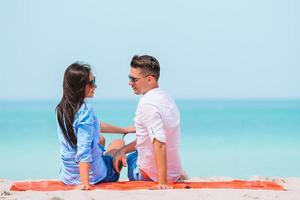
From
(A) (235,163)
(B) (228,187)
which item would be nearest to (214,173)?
(A) (235,163)

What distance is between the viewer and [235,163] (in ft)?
46.5

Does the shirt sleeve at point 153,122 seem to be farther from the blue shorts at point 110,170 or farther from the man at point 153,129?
the blue shorts at point 110,170

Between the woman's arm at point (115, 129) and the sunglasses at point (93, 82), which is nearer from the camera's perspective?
the sunglasses at point (93, 82)

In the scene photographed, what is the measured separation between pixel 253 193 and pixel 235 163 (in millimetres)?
8184

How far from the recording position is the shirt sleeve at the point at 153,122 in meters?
6.05

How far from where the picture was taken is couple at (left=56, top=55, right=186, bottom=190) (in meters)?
6.11

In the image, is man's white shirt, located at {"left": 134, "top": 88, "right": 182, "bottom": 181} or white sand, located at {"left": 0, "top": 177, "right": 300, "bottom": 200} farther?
man's white shirt, located at {"left": 134, "top": 88, "right": 182, "bottom": 181}

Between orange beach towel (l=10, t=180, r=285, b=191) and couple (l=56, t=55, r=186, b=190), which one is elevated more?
couple (l=56, t=55, r=186, b=190)

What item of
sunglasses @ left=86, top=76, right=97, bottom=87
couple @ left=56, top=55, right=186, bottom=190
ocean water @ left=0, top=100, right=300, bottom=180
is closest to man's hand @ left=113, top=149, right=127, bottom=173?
couple @ left=56, top=55, right=186, bottom=190

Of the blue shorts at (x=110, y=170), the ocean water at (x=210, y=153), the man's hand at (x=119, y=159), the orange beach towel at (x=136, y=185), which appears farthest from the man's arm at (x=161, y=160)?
the ocean water at (x=210, y=153)

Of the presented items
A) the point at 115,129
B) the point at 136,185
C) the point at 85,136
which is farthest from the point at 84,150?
the point at 115,129

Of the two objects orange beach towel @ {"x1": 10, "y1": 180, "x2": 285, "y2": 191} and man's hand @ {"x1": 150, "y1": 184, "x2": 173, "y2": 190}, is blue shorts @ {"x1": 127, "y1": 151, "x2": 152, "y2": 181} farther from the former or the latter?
man's hand @ {"x1": 150, "y1": 184, "x2": 173, "y2": 190}

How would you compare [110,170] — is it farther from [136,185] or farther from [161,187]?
[161,187]

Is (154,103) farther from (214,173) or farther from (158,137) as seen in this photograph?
(214,173)
